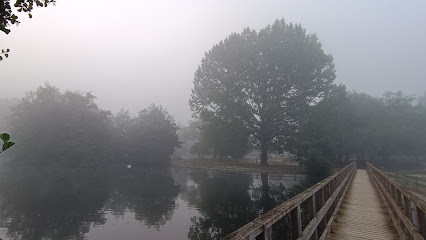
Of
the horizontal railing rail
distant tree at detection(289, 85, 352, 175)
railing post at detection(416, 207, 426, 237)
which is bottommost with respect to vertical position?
the horizontal railing rail

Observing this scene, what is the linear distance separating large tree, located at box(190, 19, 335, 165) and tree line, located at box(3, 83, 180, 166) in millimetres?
22533

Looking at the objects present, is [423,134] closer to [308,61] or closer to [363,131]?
[363,131]

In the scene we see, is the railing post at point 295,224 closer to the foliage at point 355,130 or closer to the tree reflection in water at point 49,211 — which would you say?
the tree reflection in water at point 49,211

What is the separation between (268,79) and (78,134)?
41.3 metres

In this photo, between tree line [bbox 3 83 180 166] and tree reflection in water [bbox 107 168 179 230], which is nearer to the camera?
tree reflection in water [bbox 107 168 179 230]

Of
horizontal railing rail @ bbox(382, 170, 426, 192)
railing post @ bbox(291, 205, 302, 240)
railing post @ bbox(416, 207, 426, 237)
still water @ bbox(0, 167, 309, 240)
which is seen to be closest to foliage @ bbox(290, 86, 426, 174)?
horizontal railing rail @ bbox(382, 170, 426, 192)

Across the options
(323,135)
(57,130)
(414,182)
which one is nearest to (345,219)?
(414,182)

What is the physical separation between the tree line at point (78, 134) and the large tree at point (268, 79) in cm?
2253

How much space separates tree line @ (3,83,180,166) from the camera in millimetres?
60062

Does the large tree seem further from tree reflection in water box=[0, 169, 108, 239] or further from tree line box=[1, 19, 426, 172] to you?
tree reflection in water box=[0, 169, 108, 239]

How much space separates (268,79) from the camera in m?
50.5

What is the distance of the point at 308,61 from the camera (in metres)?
49.1

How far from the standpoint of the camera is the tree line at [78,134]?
60.1 metres

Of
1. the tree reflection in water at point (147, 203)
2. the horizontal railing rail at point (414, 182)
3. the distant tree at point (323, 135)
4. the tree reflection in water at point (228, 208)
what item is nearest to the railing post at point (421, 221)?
the tree reflection in water at point (228, 208)
